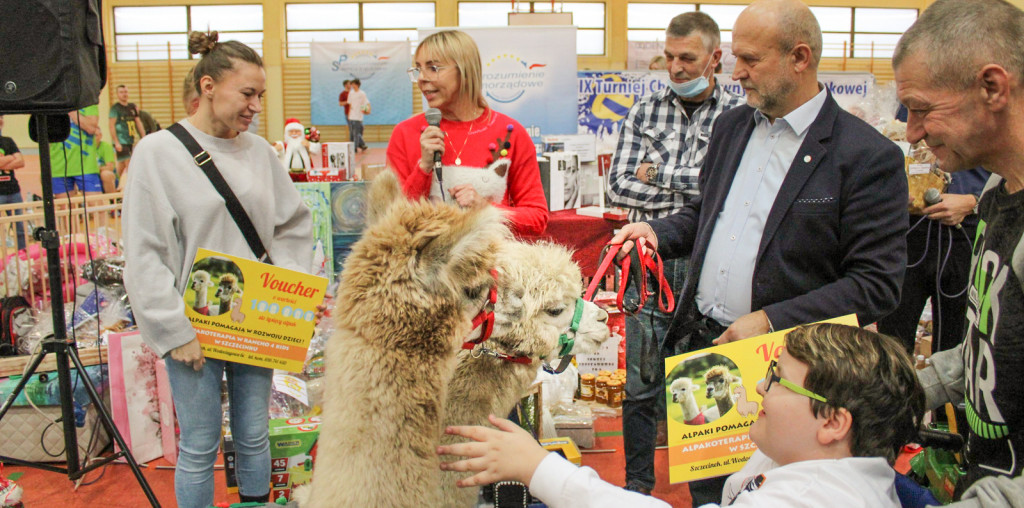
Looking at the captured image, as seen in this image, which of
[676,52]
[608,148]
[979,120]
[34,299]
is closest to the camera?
[979,120]

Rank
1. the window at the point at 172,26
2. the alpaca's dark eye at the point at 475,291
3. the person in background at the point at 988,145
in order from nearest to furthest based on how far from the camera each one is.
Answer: the person in background at the point at 988,145
the alpaca's dark eye at the point at 475,291
the window at the point at 172,26

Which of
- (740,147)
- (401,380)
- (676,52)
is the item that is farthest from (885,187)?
(676,52)

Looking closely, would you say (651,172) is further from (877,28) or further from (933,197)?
(877,28)

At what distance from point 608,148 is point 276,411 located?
385 centimetres

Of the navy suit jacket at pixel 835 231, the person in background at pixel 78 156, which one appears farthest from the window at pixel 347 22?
the navy suit jacket at pixel 835 231

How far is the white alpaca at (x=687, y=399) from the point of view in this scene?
1583 mm

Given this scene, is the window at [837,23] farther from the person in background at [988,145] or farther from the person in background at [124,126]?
the person in background at [988,145]

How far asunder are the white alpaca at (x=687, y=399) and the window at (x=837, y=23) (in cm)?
1726

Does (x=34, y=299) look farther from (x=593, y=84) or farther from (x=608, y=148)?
(x=593, y=84)

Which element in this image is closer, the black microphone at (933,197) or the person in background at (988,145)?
the person in background at (988,145)

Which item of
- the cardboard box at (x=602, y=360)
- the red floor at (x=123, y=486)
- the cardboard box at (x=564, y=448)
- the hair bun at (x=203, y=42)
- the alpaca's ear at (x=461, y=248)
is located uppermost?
the hair bun at (x=203, y=42)

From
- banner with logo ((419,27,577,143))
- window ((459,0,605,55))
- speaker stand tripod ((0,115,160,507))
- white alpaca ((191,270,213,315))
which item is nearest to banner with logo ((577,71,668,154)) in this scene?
banner with logo ((419,27,577,143))

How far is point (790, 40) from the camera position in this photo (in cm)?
180

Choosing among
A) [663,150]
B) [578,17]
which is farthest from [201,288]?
[578,17]
